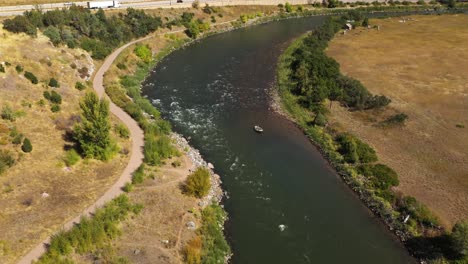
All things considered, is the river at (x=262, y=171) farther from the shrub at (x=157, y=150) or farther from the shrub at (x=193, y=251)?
the shrub at (x=157, y=150)

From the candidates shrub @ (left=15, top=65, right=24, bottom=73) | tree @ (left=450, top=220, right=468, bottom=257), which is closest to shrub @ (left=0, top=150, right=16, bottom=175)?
shrub @ (left=15, top=65, right=24, bottom=73)

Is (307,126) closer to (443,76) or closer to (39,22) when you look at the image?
(443,76)

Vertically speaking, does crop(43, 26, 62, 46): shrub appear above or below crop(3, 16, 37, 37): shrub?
below

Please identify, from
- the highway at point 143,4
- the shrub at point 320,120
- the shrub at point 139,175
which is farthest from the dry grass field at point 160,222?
the highway at point 143,4

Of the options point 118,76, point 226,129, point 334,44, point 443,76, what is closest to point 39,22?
point 118,76

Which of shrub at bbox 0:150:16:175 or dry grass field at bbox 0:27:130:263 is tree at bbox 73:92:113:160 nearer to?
dry grass field at bbox 0:27:130:263
